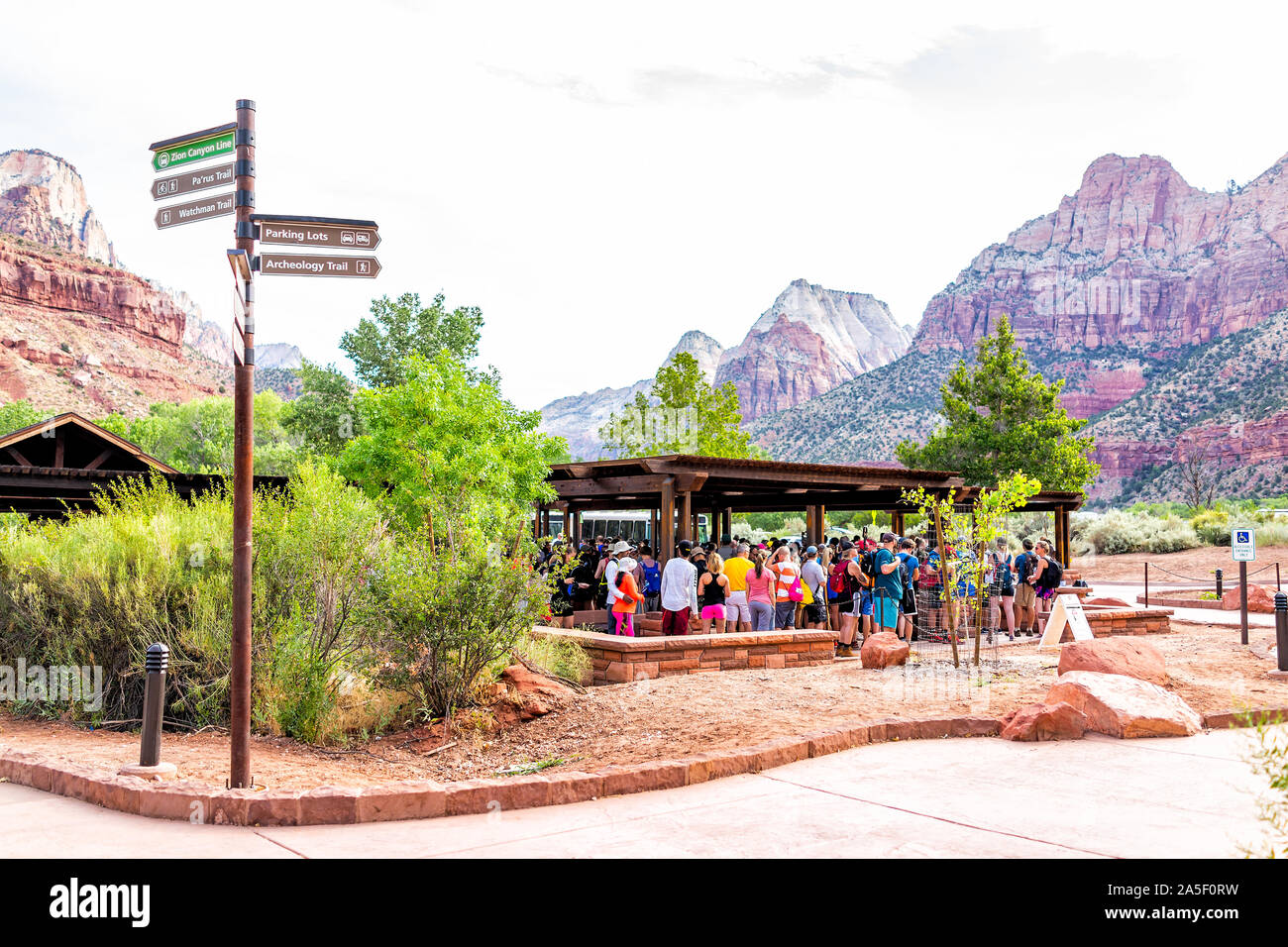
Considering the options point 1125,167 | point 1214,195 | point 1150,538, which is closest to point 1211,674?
point 1150,538

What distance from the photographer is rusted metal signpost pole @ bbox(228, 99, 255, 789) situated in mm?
5188

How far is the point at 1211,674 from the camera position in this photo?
9984 millimetres

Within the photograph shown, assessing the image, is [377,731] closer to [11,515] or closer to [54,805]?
[54,805]

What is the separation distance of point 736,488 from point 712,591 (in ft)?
22.0

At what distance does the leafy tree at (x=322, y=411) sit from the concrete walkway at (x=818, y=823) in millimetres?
31861

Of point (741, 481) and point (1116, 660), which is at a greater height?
point (741, 481)

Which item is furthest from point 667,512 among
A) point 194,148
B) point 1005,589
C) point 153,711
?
point 194,148

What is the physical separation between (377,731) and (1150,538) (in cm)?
3616

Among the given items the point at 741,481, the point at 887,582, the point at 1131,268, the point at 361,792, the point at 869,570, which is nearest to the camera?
the point at 361,792

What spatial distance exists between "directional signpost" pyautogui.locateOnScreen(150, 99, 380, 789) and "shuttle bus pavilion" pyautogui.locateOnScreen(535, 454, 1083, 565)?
27.3 ft

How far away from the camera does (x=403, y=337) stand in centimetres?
3794

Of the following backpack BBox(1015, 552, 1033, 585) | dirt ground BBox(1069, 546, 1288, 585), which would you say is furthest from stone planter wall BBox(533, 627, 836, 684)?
dirt ground BBox(1069, 546, 1288, 585)

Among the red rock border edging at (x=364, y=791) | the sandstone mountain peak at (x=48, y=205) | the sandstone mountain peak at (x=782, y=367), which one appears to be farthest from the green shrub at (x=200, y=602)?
the sandstone mountain peak at (x=782, y=367)

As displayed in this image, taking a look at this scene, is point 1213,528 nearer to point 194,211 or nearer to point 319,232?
point 319,232
